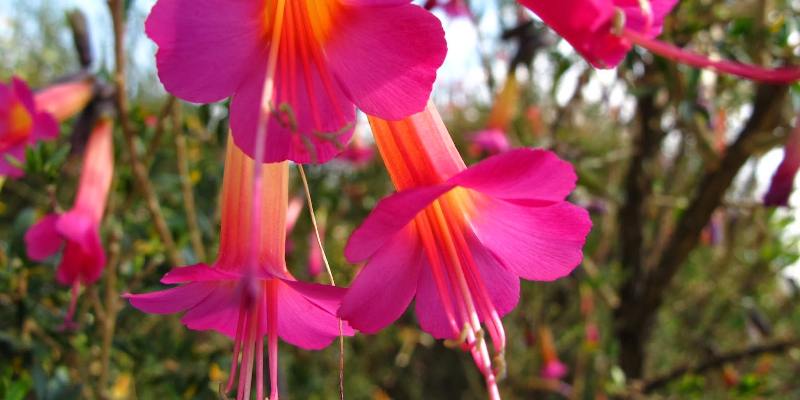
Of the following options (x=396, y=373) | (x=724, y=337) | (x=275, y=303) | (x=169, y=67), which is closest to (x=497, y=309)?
(x=275, y=303)

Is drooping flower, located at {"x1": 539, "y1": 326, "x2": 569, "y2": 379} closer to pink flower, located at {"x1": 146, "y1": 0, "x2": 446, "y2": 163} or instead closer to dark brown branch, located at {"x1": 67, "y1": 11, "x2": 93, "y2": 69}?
dark brown branch, located at {"x1": 67, "y1": 11, "x2": 93, "y2": 69}

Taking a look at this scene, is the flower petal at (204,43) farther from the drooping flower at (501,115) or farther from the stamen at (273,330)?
the drooping flower at (501,115)

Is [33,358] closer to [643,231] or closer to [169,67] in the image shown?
[169,67]

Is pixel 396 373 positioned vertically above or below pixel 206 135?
below

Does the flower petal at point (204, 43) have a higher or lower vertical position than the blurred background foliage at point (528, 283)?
higher

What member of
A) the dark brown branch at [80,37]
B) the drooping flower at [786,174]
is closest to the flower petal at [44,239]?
the dark brown branch at [80,37]

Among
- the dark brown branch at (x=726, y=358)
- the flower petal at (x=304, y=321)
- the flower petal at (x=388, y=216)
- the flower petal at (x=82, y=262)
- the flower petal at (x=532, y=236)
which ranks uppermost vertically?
the flower petal at (x=388, y=216)

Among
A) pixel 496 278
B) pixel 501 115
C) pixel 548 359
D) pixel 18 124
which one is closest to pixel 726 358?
pixel 548 359
